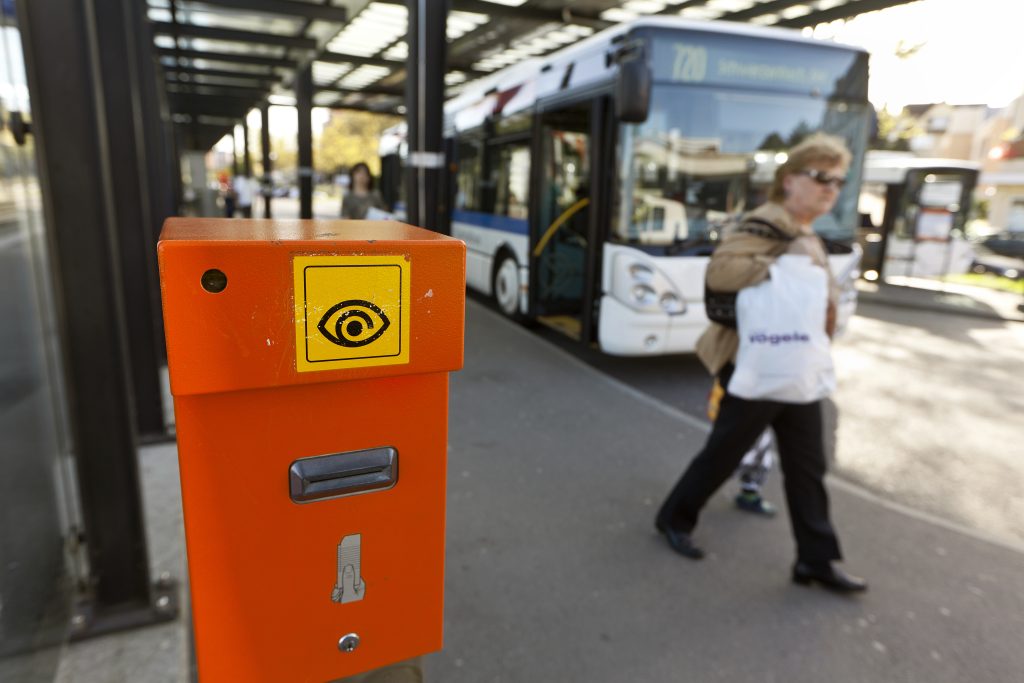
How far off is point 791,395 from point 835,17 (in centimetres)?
791

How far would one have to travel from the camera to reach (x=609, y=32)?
6.43m

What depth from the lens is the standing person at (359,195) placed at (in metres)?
7.05

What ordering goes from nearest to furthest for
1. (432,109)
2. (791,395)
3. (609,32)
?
1. (791,395)
2. (432,109)
3. (609,32)

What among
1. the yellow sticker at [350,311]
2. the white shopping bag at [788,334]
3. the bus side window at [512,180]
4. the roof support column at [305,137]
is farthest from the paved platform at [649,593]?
the roof support column at [305,137]

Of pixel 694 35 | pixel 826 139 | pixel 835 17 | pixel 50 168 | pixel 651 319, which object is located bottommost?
pixel 651 319

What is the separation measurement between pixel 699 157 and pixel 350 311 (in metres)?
5.62

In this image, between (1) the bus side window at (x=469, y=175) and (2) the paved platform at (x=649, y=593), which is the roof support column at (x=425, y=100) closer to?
(2) the paved platform at (x=649, y=593)

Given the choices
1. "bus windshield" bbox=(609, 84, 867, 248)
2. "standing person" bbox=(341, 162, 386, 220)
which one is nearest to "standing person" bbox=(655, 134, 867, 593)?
"bus windshield" bbox=(609, 84, 867, 248)

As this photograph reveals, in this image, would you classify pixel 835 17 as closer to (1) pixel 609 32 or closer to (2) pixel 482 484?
(1) pixel 609 32

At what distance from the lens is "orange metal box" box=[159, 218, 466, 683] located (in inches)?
43.7

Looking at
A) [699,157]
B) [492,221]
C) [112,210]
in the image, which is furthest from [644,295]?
[112,210]

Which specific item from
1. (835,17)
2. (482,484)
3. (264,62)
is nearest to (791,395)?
(482,484)

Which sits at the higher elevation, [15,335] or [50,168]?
[50,168]

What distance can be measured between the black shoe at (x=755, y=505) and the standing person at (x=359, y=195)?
4608mm
